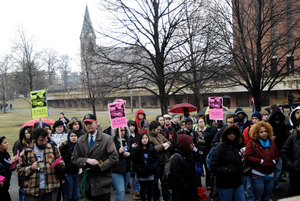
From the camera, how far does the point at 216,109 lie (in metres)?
6.86

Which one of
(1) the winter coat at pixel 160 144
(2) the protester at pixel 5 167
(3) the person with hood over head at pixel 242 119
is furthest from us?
(3) the person with hood over head at pixel 242 119

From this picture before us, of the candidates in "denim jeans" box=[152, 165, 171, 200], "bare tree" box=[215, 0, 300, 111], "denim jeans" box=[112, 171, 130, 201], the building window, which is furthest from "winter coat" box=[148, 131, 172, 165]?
the building window

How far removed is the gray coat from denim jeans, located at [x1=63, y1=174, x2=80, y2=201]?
57.5 inches

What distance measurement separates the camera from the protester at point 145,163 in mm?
5566

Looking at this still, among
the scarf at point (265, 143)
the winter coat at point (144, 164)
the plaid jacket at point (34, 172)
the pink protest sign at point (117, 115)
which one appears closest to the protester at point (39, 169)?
the plaid jacket at point (34, 172)

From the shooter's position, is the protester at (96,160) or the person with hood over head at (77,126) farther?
the person with hood over head at (77,126)

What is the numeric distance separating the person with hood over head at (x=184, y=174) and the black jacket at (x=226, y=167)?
42 centimetres

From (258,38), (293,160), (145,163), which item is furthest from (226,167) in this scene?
(258,38)

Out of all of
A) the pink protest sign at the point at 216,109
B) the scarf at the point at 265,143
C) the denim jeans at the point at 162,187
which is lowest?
the denim jeans at the point at 162,187

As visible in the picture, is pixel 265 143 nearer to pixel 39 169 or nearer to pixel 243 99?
pixel 39 169

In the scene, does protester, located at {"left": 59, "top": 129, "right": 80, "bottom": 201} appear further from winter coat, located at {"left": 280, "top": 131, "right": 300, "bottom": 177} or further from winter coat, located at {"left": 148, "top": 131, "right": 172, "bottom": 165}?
winter coat, located at {"left": 280, "top": 131, "right": 300, "bottom": 177}

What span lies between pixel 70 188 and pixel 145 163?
1.92m

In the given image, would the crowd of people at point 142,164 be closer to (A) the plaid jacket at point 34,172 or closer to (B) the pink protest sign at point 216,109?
(A) the plaid jacket at point 34,172

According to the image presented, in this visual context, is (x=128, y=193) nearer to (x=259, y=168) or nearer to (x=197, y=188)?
A: (x=197, y=188)
